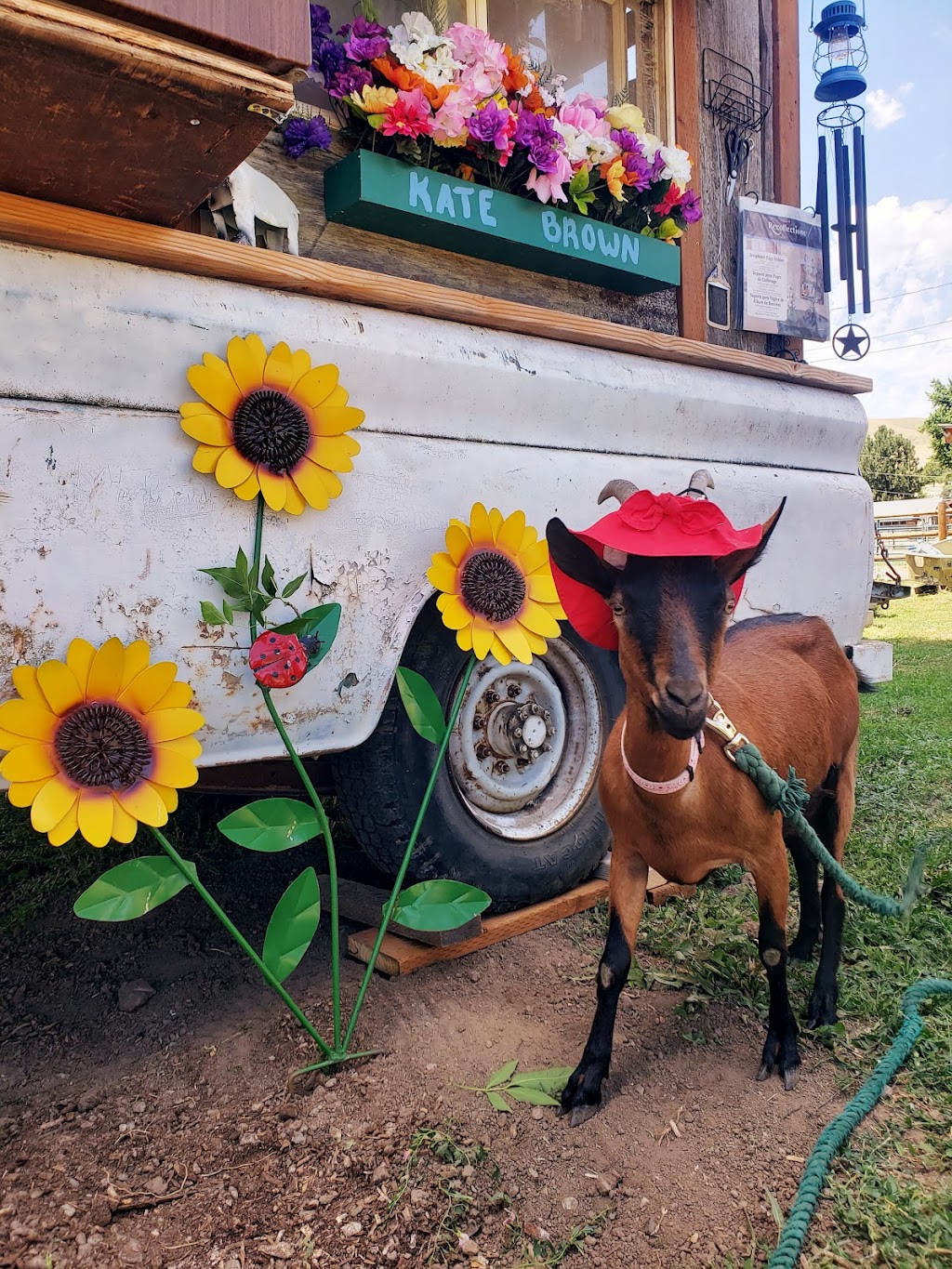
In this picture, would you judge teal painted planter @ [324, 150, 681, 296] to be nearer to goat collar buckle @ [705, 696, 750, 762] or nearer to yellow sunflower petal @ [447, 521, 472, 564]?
yellow sunflower petal @ [447, 521, 472, 564]

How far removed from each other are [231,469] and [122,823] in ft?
2.71

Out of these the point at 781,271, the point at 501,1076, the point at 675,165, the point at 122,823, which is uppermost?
the point at 675,165

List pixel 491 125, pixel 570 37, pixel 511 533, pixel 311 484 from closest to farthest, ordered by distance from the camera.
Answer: pixel 311 484 < pixel 511 533 < pixel 491 125 < pixel 570 37

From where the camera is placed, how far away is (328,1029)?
239cm

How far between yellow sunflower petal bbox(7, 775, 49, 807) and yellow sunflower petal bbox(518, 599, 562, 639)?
4.22 ft

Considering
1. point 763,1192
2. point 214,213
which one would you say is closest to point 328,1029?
point 763,1192

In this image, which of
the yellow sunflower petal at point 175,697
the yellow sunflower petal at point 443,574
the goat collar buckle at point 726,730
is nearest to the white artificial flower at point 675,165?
the yellow sunflower petal at point 443,574

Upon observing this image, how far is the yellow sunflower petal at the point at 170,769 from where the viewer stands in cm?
197

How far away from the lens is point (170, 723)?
198 centimetres

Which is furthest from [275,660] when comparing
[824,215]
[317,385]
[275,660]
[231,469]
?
[824,215]

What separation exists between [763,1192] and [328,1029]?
1.11 meters

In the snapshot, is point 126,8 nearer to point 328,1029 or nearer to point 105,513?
point 105,513

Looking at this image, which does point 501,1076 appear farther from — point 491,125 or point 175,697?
point 491,125

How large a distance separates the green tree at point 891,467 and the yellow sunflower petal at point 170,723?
2039 inches
